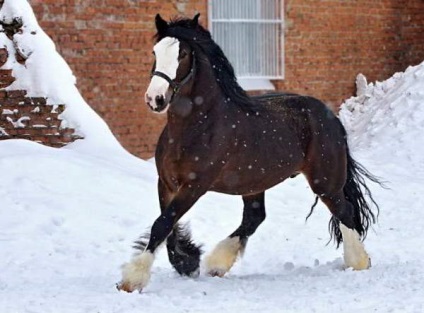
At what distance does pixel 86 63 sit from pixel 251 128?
666cm

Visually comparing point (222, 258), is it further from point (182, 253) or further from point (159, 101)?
point (159, 101)

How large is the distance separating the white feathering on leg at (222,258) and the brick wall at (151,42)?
629cm

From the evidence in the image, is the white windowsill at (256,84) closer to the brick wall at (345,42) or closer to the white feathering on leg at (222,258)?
the brick wall at (345,42)

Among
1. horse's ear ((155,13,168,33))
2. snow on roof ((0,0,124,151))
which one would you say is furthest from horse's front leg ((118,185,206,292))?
snow on roof ((0,0,124,151))

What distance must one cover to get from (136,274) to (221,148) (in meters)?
1.15

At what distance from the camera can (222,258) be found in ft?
26.2

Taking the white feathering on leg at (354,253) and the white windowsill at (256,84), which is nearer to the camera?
the white feathering on leg at (354,253)

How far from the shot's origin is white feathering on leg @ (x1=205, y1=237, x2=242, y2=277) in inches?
313

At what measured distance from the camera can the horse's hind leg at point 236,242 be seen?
797cm

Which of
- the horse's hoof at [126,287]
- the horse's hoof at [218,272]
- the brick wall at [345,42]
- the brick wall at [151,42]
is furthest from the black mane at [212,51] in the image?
the brick wall at [345,42]

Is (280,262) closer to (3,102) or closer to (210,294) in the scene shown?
(210,294)

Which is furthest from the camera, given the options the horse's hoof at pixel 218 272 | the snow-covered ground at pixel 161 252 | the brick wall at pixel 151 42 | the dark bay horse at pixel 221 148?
the brick wall at pixel 151 42

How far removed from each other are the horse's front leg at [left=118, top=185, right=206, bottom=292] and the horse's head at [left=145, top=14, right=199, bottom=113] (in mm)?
630

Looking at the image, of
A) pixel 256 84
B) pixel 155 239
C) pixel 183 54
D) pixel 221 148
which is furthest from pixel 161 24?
pixel 256 84
